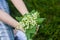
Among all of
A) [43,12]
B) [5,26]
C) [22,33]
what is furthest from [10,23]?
[43,12]

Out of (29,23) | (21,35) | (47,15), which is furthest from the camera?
(47,15)

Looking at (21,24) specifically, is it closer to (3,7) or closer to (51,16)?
(3,7)

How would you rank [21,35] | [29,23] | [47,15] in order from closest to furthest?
1. [29,23]
2. [21,35]
3. [47,15]

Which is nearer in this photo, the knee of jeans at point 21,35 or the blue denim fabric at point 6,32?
the blue denim fabric at point 6,32

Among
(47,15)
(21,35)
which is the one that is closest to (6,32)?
(21,35)

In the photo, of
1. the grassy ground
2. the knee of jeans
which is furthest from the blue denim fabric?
the grassy ground

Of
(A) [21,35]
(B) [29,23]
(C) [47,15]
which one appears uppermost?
(B) [29,23]

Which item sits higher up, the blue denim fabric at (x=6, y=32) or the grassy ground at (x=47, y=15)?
the blue denim fabric at (x=6, y=32)

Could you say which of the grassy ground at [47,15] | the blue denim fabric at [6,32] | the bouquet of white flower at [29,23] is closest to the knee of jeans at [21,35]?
the blue denim fabric at [6,32]

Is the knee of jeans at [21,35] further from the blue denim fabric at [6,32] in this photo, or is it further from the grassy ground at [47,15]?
the grassy ground at [47,15]

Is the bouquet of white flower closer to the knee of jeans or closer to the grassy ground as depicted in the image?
the knee of jeans

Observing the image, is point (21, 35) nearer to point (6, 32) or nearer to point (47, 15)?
point (6, 32)

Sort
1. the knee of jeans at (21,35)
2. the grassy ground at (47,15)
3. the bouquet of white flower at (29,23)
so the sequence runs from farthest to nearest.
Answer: the grassy ground at (47,15)
the knee of jeans at (21,35)
the bouquet of white flower at (29,23)
